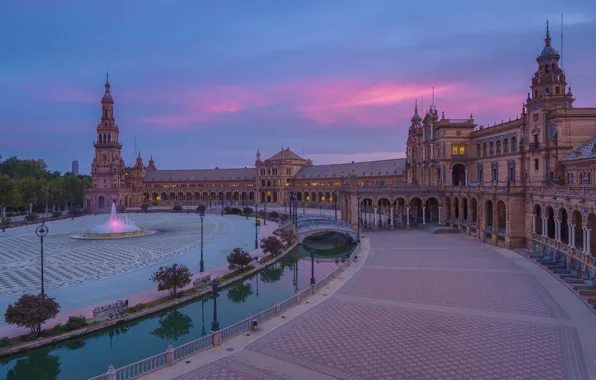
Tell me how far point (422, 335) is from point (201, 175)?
127 meters

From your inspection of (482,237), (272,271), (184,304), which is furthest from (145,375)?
(482,237)

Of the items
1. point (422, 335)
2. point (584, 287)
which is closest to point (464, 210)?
point (584, 287)

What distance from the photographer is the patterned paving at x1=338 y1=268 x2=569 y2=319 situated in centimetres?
2416

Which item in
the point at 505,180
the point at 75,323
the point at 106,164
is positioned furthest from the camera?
the point at 106,164

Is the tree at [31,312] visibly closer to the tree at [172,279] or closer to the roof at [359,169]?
the tree at [172,279]

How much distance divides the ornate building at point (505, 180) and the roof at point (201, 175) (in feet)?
86.9

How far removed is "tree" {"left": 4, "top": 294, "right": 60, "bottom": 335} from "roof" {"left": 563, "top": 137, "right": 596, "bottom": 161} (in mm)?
48128

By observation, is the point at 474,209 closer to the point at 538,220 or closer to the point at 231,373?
the point at 538,220

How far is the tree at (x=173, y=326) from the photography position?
24.3m

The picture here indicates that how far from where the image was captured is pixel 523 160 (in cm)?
5350

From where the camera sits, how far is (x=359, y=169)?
110 meters

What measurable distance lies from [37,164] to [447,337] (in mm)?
142632

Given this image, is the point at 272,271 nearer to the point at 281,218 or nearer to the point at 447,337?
the point at 447,337

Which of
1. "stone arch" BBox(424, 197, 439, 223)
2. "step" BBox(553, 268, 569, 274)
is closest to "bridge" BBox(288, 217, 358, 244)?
"stone arch" BBox(424, 197, 439, 223)
